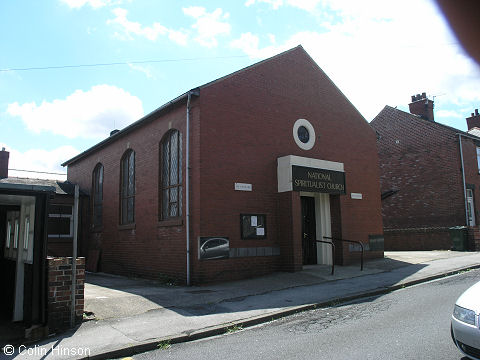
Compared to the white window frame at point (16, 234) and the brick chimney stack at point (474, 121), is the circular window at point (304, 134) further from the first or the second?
the brick chimney stack at point (474, 121)

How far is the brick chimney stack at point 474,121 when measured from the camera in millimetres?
29609

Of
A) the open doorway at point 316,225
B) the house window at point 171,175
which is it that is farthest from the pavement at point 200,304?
the house window at point 171,175

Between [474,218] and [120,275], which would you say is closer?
[120,275]

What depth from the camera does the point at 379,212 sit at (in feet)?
53.7

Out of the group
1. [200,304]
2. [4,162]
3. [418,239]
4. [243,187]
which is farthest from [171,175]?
[418,239]

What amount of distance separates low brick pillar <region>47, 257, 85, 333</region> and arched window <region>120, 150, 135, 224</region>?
8.49 metres

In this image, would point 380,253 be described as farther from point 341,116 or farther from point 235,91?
point 235,91

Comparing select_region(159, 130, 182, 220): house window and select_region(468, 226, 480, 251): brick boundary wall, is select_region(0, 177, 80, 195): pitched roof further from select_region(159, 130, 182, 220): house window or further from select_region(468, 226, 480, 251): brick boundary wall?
select_region(468, 226, 480, 251): brick boundary wall

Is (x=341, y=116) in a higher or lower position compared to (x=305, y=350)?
higher

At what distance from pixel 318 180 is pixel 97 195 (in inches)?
418

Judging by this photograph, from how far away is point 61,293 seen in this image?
22.2ft

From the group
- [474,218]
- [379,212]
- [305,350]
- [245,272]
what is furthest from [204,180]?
[474,218]

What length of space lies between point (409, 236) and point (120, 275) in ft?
50.1

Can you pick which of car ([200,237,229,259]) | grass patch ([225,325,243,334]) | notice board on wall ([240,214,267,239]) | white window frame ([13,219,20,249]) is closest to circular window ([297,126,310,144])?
notice board on wall ([240,214,267,239])
